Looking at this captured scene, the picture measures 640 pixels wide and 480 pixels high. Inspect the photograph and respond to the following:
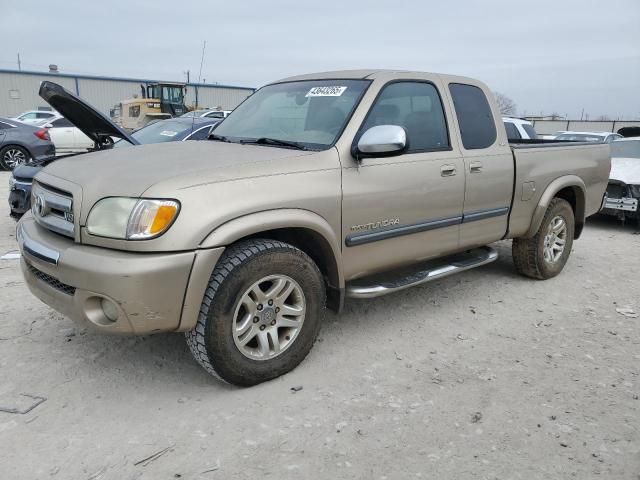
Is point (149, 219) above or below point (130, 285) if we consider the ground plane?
above

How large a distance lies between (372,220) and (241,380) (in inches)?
50.4

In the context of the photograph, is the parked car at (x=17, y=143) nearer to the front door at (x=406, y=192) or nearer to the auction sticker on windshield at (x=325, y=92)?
the auction sticker on windshield at (x=325, y=92)

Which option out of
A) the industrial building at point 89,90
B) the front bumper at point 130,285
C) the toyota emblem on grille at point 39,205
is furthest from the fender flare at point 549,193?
the industrial building at point 89,90

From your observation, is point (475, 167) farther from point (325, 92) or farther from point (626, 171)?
point (626, 171)

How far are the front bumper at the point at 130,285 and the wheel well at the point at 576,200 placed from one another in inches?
159

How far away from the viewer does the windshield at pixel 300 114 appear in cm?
344

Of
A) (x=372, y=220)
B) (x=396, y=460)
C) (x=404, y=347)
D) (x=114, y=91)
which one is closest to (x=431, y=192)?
(x=372, y=220)

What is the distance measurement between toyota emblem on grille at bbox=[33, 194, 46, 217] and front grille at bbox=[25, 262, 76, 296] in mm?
311

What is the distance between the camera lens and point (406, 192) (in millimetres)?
3537

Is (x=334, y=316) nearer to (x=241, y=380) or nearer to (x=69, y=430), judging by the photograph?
(x=241, y=380)

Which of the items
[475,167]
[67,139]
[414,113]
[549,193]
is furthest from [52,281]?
[67,139]

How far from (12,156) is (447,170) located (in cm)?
1210

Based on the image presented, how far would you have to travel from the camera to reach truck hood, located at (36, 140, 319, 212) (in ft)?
8.70

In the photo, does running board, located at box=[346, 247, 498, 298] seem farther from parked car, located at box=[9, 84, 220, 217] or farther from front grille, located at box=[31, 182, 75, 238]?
parked car, located at box=[9, 84, 220, 217]
